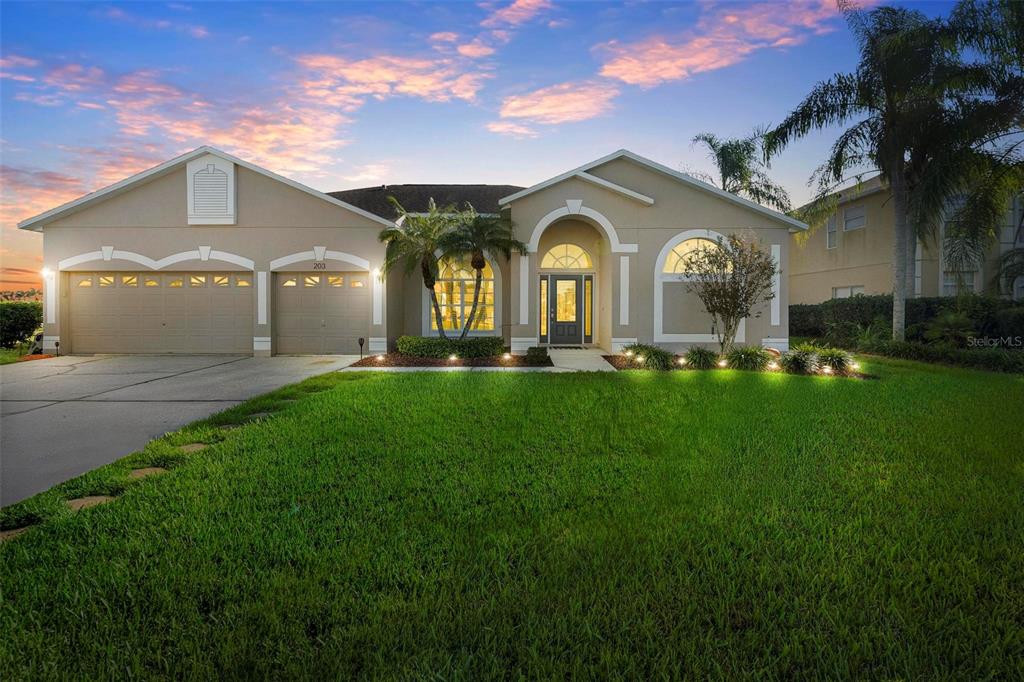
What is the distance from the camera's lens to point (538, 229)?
1482 cm

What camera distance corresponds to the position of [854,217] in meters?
22.4

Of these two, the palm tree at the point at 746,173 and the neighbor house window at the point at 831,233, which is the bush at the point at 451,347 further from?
the neighbor house window at the point at 831,233

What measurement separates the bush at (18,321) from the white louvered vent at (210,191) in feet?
20.5

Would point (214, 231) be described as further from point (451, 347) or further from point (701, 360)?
point (701, 360)

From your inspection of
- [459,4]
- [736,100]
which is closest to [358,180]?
[459,4]

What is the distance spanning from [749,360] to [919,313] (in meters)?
9.20

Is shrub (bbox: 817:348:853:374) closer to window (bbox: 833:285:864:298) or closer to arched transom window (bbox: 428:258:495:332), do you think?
arched transom window (bbox: 428:258:495:332)

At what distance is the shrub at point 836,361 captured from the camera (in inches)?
453

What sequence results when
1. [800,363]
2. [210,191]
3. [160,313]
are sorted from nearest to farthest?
1. [800,363]
2. [210,191]
3. [160,313]

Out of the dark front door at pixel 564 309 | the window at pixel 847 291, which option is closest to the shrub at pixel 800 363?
the dark front door at pixel 564 309

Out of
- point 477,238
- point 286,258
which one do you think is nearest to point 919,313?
point 477,238

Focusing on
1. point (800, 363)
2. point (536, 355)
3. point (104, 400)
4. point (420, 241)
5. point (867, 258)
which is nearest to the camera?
point (104, 400)

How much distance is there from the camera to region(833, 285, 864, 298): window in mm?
22038

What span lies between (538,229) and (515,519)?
12.0 metres
